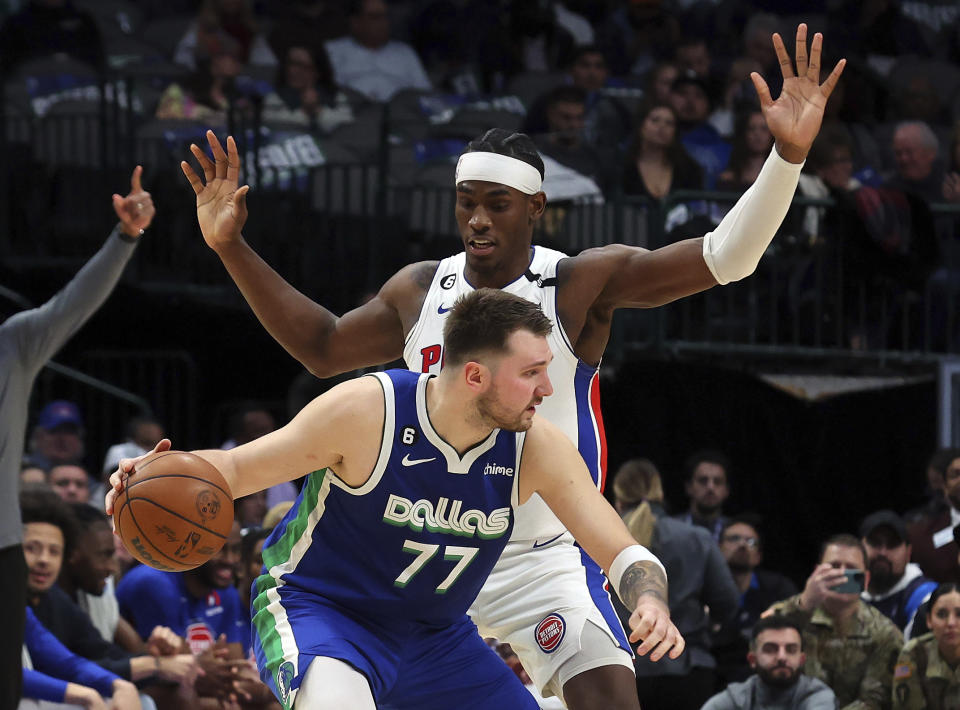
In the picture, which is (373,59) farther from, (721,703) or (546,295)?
(546,295)

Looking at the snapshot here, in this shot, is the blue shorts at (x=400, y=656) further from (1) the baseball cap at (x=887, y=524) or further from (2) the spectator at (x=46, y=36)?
(2) the spectator at (x=46, y=36)

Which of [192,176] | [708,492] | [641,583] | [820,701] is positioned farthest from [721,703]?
[192,176]

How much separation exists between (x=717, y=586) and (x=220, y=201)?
3990 millimetres

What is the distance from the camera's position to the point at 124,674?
8.02 metres

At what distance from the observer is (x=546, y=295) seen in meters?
5.55

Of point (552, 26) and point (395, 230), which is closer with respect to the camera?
point (395, 230)

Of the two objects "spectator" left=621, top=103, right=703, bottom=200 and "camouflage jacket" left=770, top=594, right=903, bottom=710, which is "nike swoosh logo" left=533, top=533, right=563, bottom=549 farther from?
"spectator" left=621, top=103, right=703, bottom=200

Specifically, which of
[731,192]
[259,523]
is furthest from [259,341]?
[731,192]

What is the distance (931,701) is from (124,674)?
380 centimetres

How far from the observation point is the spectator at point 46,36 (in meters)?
13.5

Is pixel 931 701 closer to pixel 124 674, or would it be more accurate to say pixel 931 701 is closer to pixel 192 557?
pixel 124 674

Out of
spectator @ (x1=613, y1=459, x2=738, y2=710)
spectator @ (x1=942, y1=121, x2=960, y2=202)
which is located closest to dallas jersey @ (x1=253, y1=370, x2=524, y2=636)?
spectator @ (x1=613, y1=459, x2=738, y2=710)

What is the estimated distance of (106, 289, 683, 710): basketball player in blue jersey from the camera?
4844 mm

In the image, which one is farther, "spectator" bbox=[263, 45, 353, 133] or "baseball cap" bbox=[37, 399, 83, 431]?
"spectator" bbox=[263, 45, 353, 133]
